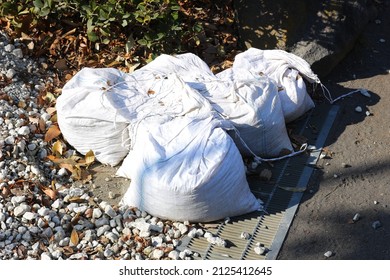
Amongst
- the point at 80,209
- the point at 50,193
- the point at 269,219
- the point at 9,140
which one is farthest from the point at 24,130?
the point at 269,219

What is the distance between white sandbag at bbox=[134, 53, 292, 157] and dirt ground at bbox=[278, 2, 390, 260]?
37 centimetres

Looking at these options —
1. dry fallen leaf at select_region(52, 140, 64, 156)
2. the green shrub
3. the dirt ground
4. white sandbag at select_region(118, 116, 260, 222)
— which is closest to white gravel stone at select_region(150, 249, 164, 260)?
white sandbag at select_region(118, 116, 260, 222)

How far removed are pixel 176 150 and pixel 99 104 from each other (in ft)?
2.14

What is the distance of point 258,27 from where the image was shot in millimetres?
6070

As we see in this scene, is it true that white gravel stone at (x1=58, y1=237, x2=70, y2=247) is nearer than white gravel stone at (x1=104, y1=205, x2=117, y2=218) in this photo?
Yes

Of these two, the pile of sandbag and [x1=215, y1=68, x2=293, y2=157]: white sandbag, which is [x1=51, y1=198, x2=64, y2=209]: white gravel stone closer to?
the pile of sandbag

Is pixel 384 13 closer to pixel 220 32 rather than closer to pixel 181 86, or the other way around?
pixel 220 32

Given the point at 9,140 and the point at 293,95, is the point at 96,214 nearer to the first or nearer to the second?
the point at 9,140

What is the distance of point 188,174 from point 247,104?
772 millimetres

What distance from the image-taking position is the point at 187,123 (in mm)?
4738

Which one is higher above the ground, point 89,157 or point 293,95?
point 293,95

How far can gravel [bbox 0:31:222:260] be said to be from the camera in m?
4.40

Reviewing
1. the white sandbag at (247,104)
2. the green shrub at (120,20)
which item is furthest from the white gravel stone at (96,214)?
the green shrub at (120,20)
